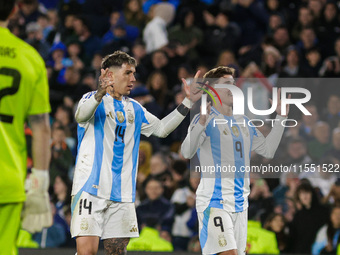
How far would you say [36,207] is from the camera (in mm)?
3670

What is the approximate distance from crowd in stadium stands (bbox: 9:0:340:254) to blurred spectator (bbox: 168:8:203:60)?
0.06ft

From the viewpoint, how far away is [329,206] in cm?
877

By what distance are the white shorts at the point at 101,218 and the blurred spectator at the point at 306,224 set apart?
3.25 meters

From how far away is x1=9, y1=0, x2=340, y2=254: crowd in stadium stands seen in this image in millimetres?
8984

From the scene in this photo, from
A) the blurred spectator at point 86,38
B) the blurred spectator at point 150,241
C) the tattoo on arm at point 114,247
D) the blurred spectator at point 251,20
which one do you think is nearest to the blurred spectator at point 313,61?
the blurred spectator at point 251,20

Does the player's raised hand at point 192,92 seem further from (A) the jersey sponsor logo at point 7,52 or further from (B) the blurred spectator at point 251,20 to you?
(B) the blurred spectator at point 251,20

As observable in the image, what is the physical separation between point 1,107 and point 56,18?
10276 mm

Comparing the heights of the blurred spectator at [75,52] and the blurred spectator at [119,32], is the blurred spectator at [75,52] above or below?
below

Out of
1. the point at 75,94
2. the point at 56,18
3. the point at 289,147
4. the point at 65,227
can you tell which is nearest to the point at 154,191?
the point at 65,227

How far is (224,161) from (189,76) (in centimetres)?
512

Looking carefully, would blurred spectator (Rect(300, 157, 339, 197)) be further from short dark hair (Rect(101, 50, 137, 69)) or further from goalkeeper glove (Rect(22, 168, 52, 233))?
goalkeeper glove (Rect(22, 168, 52, 233))

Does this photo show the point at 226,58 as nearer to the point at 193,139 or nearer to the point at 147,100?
the point at 147,100

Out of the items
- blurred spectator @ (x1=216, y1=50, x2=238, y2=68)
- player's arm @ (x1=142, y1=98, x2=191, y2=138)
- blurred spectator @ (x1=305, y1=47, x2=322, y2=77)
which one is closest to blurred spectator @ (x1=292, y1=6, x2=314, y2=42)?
blurred spectator @ (x1=305, y1=47, x2=322, y2=77)

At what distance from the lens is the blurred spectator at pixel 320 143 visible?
982 cm
